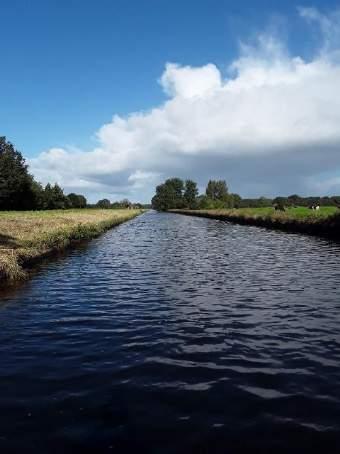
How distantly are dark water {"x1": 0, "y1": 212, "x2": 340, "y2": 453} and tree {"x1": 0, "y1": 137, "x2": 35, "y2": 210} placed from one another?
336 ft

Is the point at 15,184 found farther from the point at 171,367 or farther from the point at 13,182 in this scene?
the point at 171,367

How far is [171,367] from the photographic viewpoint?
10.2 meters

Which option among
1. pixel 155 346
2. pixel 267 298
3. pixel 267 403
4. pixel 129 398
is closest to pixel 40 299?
pixel 155 346

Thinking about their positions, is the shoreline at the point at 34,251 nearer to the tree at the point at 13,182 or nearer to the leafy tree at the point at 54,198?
the tree at the point at 13,182

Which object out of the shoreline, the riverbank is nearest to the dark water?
the shoreline

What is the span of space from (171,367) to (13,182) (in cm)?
11621

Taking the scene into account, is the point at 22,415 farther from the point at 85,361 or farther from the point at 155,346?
the point at 155,346

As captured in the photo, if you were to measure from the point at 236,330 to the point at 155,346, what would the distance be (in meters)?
2.59

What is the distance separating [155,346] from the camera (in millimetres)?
11664

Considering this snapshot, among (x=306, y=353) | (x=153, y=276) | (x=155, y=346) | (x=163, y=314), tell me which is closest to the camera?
(x=306, y=353)

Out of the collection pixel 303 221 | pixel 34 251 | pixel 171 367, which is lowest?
pixel 171 367

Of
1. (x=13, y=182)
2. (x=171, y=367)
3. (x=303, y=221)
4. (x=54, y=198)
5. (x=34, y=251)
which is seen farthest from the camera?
(x=54, y=198)

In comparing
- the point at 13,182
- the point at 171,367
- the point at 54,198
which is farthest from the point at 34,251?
the point at 54,198

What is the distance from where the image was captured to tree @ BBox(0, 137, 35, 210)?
116 metres
